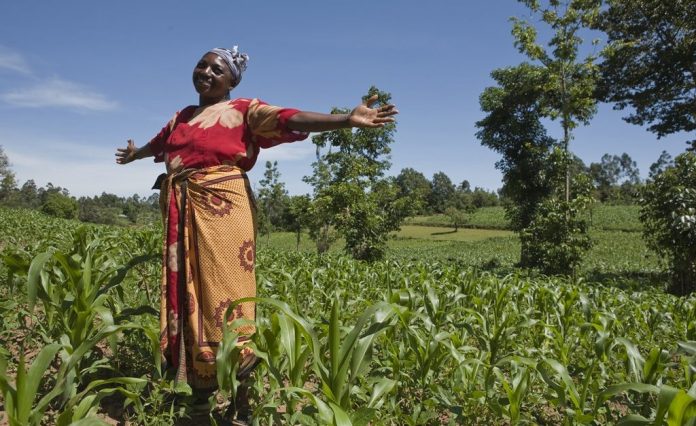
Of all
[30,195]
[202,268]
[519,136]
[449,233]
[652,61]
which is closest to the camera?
[202,268]

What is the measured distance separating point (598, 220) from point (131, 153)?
51063 millimetres

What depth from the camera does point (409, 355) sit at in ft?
8.20

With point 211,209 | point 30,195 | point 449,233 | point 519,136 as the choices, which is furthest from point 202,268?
point 30,195

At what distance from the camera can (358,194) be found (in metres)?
15.0

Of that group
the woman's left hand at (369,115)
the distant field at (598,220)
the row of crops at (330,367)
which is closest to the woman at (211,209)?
the woman's left hand at (369,115)

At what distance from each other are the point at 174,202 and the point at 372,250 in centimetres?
1306

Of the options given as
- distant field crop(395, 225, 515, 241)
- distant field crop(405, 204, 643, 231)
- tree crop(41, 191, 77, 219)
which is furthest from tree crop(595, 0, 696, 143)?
tree crop(41, 191, 77, 219)

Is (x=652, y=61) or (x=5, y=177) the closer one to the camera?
(x=652, y=61)

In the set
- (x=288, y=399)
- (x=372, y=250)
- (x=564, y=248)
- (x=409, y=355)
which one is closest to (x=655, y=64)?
(x=564, y=248)

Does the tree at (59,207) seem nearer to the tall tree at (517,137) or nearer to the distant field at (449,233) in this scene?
the distant field at (449,233)

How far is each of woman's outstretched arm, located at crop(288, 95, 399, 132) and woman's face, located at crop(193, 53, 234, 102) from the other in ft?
1.71

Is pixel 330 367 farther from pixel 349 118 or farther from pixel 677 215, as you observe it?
pixel 677 215

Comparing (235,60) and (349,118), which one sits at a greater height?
(235,60)

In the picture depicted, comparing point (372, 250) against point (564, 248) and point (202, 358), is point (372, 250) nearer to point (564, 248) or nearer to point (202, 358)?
point (564, 248)
